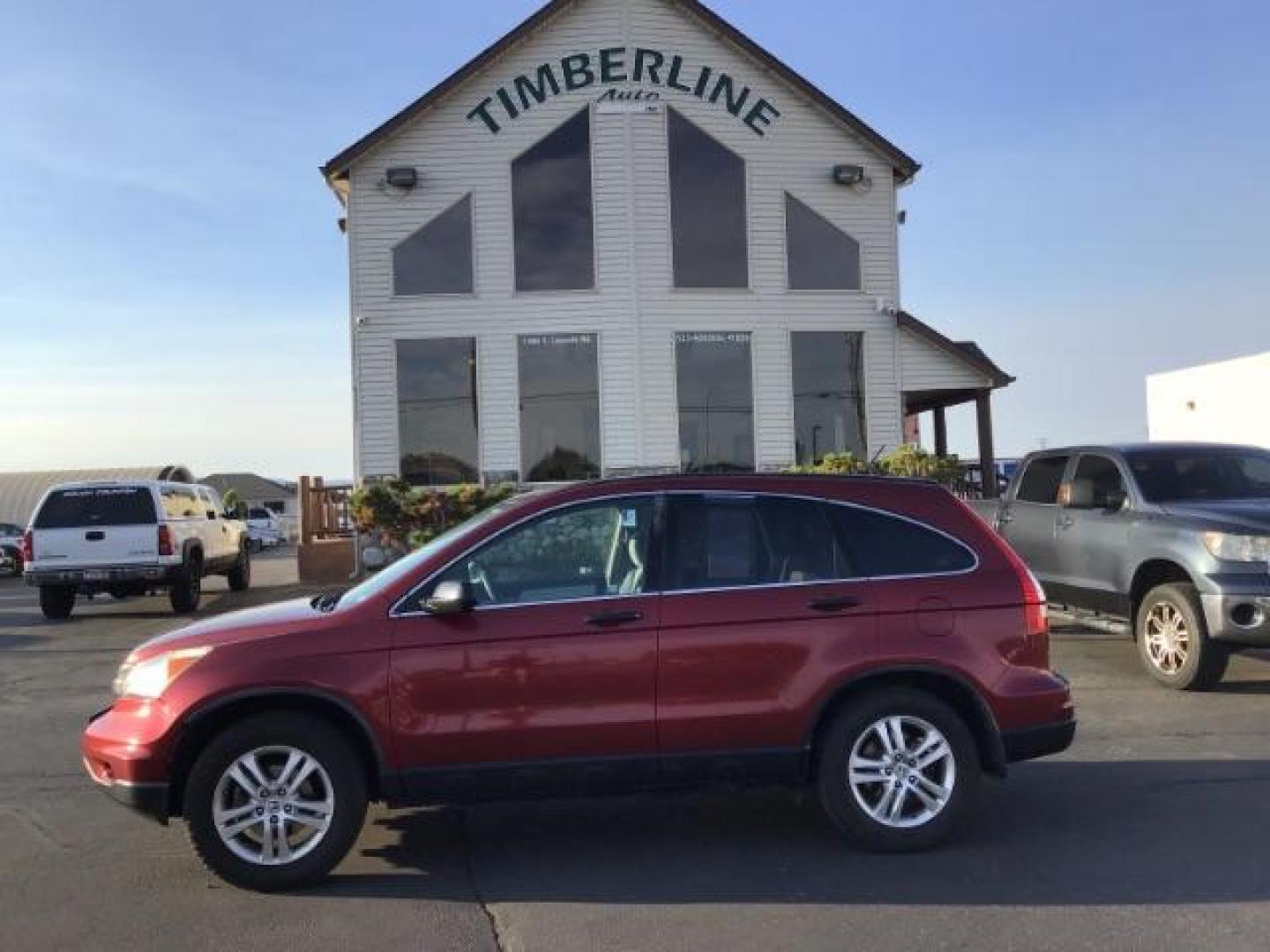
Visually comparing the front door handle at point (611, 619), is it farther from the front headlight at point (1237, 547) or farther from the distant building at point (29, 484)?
the distant building at point (29, 484)

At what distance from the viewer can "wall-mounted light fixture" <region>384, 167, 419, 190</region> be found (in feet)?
58.7

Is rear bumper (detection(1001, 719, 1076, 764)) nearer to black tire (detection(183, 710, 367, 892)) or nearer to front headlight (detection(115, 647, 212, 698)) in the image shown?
black tire (detection(183, 710, 367, 892))

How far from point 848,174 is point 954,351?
3210 millimetres

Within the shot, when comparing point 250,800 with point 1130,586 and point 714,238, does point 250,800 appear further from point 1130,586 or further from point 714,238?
point 714,238

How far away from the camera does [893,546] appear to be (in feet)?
18.2

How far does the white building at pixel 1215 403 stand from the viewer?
1369 inches

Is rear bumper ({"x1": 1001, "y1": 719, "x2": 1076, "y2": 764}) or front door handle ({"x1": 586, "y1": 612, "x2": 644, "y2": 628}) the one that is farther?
rear bumper ({"x1": 1001, "y1": 719, "x2": 1076, "y2": 764})

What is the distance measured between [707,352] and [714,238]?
5.87 ft

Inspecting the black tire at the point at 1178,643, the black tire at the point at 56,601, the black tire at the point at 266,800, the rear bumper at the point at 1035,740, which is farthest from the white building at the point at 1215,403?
the black tire at the point at 266,800

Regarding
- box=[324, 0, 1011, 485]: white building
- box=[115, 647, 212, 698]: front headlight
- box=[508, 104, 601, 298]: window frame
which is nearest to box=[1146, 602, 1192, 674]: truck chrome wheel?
box=[115, 647, 212, 698]: front headlight

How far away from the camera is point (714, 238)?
18516mm

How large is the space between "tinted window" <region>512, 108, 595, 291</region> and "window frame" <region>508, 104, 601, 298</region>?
0.07ft

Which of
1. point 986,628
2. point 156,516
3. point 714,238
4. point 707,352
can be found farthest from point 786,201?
point 986,628

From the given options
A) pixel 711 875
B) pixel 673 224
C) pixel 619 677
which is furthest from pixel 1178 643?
pixel 673 224
